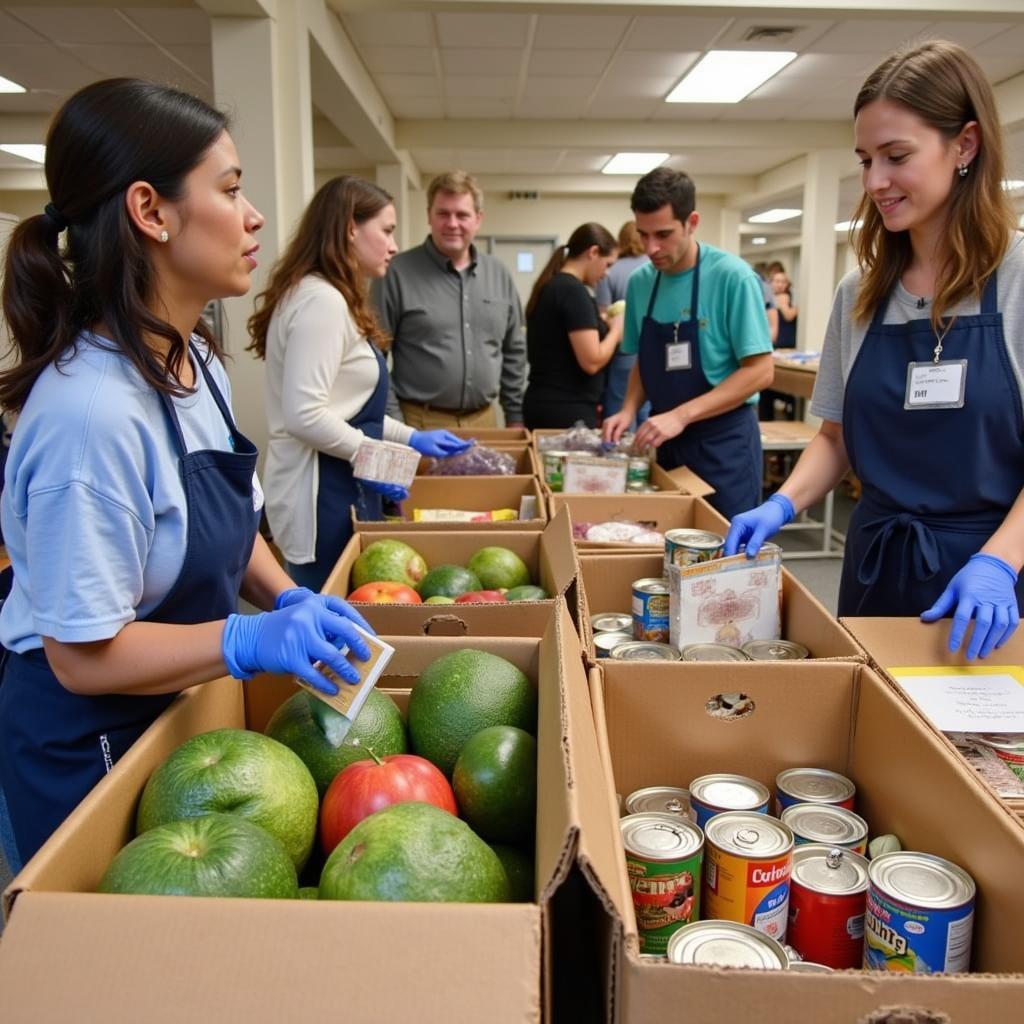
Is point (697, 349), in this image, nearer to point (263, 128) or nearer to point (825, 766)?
point (825, 766)

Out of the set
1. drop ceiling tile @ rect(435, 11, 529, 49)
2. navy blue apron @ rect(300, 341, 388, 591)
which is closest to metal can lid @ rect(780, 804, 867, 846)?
navy blue apron @ rect(300, 341, 388, 591)

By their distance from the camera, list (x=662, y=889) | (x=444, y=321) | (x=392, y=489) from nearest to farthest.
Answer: (x=662, y=889), (x=392, y=489), (x=444, y=321)

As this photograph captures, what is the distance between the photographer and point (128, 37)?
5.67 metres

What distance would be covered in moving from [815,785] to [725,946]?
385 mm

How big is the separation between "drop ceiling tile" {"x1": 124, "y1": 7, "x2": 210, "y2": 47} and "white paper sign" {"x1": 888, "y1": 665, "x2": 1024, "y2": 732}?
518 centimetres

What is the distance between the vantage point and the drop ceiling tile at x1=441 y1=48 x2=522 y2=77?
6.18m

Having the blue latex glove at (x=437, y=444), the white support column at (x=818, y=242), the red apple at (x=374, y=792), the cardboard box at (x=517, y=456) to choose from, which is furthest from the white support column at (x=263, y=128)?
the white support column at (x=818, y=242)

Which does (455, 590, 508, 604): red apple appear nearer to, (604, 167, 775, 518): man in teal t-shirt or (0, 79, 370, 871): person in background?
(0, 79, 370, 871): person in background

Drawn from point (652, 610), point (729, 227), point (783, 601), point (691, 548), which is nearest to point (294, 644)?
point (652, 610)

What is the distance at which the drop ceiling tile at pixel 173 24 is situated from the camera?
198 inches

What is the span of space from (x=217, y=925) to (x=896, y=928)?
569 mm

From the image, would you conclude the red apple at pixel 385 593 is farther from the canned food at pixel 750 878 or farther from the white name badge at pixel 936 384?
the white name badge at pixel 936 384

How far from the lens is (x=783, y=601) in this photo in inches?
61.7

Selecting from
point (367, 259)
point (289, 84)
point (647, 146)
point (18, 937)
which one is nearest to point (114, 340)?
point (18, 937)
